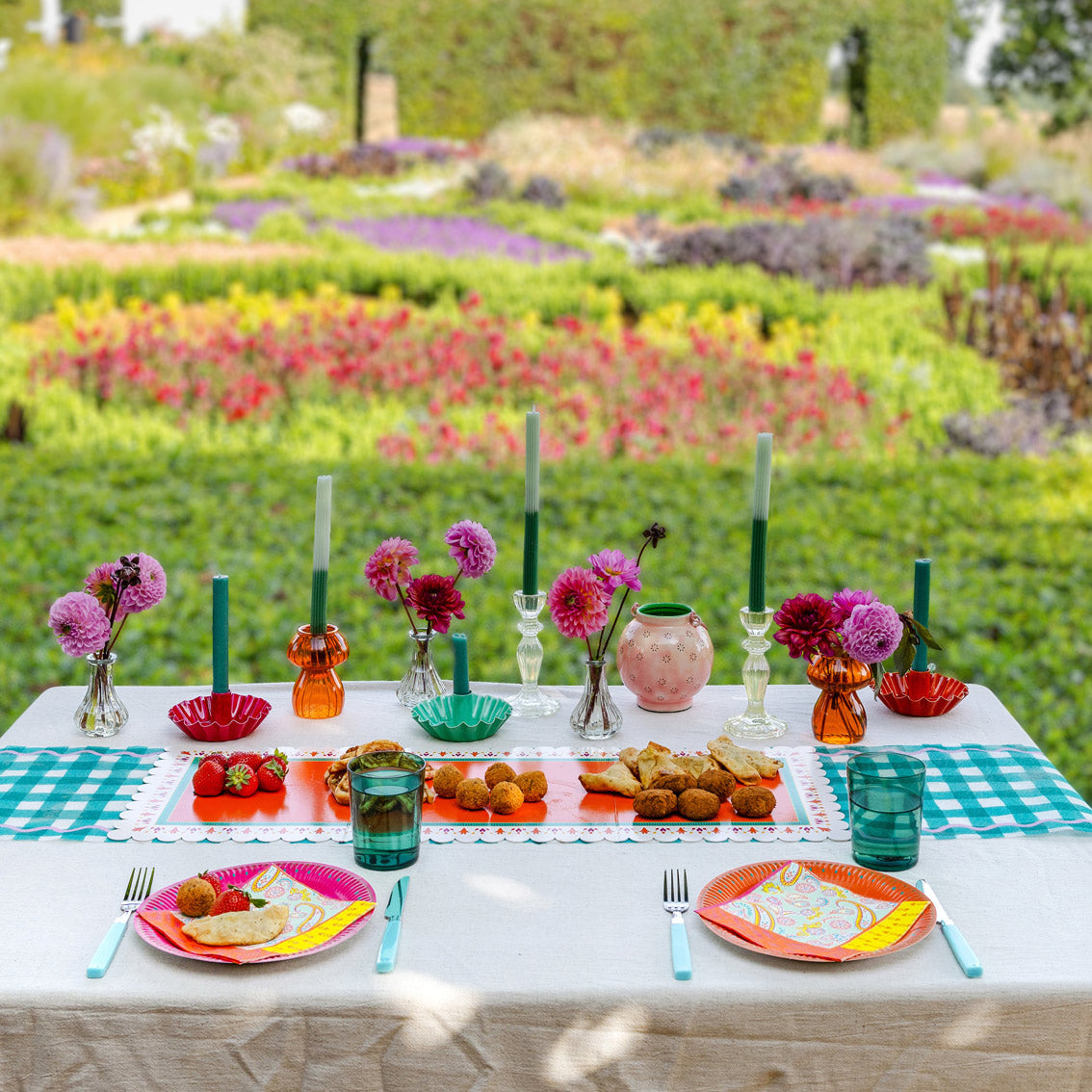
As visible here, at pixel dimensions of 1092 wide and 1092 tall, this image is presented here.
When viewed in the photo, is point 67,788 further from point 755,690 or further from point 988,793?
point 988,793

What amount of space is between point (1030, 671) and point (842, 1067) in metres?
3.39

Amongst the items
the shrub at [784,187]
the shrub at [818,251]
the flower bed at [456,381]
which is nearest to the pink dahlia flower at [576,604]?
the flower bed at [456,381]

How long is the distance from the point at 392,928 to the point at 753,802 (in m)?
0.58

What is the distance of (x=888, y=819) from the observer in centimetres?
164

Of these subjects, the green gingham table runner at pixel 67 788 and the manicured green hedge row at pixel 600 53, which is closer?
the green gingham table runner at pixel 67 788

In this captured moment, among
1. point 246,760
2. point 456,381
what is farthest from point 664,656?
point 456,381

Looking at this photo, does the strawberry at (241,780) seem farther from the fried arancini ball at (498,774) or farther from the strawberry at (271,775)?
the fried arancini ball at (498,774)

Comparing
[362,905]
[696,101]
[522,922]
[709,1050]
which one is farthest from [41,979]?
[696,101]

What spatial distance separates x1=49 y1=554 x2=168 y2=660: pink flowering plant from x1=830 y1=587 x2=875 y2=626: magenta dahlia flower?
1077mm

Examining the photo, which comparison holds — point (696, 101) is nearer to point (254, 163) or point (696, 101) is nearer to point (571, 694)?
point (254, 163)

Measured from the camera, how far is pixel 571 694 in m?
2.36

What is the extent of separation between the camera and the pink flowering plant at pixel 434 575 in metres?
2.11

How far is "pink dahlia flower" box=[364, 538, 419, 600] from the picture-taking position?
217cm

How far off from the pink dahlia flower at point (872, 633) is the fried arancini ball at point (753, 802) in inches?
13.7
